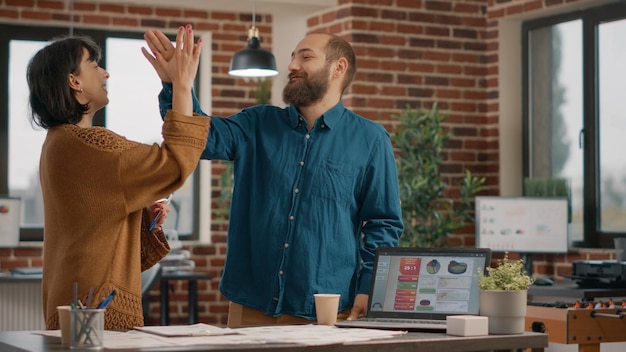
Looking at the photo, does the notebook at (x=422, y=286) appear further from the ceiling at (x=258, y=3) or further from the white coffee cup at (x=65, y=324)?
the ceiling at (x=258, y=3)

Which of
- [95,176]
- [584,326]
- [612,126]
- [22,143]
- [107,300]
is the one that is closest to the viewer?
[107,300]

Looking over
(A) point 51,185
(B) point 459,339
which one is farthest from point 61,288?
(B) point 459,339

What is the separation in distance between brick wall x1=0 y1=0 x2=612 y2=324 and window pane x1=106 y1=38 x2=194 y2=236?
8.8 inches

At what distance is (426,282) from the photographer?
2738 mm

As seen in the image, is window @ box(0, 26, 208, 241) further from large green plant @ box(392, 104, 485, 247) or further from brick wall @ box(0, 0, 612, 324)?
large green plant @ box(392, 104, 485, 247)

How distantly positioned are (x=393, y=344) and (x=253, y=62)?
406 cm

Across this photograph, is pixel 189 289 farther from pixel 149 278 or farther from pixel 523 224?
pixel 523 224

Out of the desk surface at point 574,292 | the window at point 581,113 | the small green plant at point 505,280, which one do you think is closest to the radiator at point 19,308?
the desk surface at point 574,292

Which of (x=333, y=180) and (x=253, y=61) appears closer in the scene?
(x=333, y=180)

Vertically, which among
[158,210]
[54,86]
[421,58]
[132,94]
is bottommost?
[158,210]

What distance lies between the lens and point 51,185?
255 centimetres

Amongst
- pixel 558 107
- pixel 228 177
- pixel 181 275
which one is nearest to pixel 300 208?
pixel 181 275

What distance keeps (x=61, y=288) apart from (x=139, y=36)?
17.2ft

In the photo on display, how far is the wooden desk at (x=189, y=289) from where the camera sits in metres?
6.60
